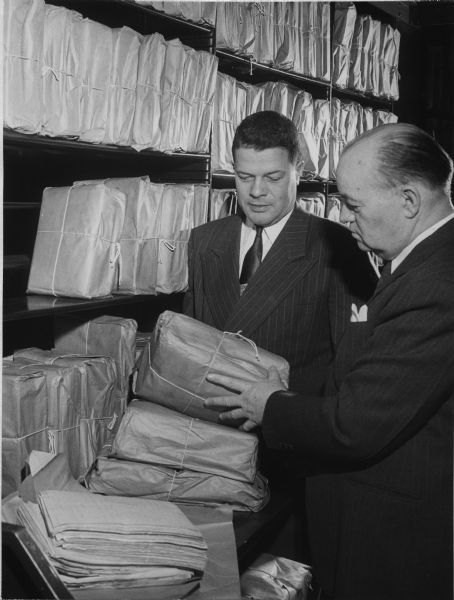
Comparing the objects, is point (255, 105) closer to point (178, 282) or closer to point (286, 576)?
point (178, 282)

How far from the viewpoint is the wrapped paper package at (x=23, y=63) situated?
185 cm

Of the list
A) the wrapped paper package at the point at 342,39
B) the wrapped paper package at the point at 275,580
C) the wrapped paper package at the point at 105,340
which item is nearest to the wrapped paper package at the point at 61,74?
the wrapped paper package at the point at 105,340

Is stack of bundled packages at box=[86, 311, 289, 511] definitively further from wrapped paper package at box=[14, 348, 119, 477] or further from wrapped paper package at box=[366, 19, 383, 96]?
wrapped paper package at box=[366, 19, 383, 96]

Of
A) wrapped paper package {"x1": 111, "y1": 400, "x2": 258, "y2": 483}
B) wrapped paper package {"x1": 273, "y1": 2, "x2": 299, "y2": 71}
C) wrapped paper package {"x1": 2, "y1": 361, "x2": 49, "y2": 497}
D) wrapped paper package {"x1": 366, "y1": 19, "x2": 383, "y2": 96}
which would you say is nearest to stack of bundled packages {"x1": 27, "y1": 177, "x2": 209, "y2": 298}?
wrapped paper package {"x1": 2, "y1": 361, "x2": 49, "y2": 497}

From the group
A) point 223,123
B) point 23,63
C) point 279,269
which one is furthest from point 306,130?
point 23,63

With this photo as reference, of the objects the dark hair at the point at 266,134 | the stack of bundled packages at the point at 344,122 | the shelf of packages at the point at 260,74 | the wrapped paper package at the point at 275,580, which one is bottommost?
the wrapped paper package at the point at 275,580

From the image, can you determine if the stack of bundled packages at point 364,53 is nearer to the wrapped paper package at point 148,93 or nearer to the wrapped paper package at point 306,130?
the wrapped paper package at point 306,130

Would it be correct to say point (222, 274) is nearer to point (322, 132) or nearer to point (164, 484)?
point (164, 484)

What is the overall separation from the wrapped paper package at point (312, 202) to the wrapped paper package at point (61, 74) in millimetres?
1964

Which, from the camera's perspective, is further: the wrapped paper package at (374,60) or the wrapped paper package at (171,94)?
the wrapped paper package at (374,60)

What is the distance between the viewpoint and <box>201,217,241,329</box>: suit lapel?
251cm

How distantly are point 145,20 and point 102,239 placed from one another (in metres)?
1.07

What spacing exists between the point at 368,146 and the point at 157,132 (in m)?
1.08

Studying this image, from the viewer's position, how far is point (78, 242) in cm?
217
